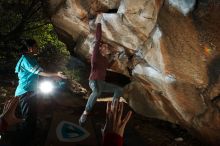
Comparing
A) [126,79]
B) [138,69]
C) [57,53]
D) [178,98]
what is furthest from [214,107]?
[57,53]

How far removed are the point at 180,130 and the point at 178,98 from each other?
6.27ft

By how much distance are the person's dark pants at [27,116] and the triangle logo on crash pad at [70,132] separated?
3.26ft

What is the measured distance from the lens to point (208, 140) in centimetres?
871

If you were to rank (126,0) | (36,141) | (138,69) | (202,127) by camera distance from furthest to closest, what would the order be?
(138,69), (126,0), (202,127), (36,141)

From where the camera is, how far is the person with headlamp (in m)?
6.48

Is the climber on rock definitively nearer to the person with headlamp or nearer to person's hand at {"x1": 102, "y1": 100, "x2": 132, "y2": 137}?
the person with headlamp

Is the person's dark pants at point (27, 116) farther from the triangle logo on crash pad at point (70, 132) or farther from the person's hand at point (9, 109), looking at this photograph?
the person's hand at point (9, 109)

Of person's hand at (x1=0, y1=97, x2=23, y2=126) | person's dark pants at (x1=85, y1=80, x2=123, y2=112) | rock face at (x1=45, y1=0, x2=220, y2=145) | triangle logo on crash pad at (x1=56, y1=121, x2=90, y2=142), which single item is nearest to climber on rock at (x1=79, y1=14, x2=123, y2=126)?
person's dark pants at (x1=85, y1=80, x2=123, y2=112)

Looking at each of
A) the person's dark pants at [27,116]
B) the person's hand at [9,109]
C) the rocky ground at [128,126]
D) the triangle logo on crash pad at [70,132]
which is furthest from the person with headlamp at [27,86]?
the person's hand at [9,109]

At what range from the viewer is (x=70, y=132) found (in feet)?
27.2

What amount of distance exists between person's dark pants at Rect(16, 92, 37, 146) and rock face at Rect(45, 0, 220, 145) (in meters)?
3.55

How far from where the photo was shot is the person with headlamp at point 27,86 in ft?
21.2

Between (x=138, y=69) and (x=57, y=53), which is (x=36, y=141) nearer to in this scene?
(x=138, y=69)

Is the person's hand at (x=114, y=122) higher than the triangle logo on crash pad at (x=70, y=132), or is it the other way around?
the person's hand at (x=114, y=122)
